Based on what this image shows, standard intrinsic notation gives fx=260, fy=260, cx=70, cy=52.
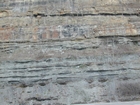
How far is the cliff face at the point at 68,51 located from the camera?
38.0 feet

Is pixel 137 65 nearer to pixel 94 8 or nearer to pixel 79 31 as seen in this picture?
pixel 79 31

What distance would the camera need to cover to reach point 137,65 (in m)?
12.7

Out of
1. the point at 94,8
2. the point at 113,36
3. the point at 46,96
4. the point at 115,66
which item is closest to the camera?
the point at 46,96

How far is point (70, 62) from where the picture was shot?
12859mm

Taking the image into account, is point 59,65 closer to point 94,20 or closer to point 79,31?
point 79,31

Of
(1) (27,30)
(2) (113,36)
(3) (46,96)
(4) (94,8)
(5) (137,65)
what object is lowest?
(3) (46,96)

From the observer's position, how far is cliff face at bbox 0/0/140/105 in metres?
11.6

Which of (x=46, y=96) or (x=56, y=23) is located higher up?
(x=56, y=23)

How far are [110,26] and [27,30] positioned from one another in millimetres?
4609

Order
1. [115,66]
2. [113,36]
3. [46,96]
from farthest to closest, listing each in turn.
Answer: [113,36], [115,66], [46,96]

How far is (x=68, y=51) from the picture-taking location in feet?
44.1

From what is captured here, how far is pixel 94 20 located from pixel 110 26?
1.00m

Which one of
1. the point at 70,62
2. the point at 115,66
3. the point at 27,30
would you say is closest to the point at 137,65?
the point at 115,66

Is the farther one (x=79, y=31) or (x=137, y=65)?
(x=79, y=31)
